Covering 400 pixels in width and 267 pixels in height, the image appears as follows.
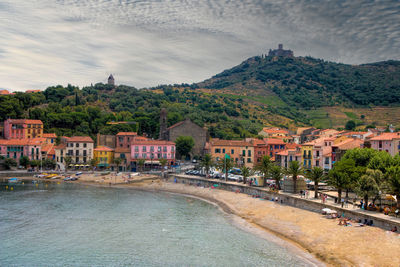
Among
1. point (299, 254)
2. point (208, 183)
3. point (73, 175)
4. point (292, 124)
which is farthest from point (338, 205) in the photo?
point (292, 124)

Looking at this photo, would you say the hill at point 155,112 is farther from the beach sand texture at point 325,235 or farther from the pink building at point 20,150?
the beach sand texture at point 325,235

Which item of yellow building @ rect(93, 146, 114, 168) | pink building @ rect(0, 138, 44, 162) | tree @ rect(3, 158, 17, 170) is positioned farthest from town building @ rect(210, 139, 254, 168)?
tree @ rect(3, 158, 17, 170)

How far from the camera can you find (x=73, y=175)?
263 feet

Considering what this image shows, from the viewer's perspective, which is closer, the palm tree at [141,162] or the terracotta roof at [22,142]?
the palm tree at [141,162]

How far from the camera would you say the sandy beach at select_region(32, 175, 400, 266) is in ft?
90.9

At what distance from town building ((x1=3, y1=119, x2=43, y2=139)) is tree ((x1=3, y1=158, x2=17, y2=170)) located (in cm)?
1393

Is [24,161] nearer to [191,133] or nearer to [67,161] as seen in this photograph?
[67,161]

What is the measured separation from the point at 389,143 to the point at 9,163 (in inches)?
3278

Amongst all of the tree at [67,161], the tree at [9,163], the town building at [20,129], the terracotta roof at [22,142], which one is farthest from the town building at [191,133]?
the tree at [9,163]

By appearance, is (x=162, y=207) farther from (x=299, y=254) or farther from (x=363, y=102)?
(x=363, y=102)

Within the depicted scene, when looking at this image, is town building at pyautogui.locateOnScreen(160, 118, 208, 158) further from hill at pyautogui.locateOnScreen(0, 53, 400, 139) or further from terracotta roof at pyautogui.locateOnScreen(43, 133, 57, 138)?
terracotta roof at pyautogui.locateOnScreen(43, 133, 57, 138)

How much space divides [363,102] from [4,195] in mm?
189778

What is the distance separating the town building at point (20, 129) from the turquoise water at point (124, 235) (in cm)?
4564

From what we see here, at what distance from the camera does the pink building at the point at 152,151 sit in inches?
3479
